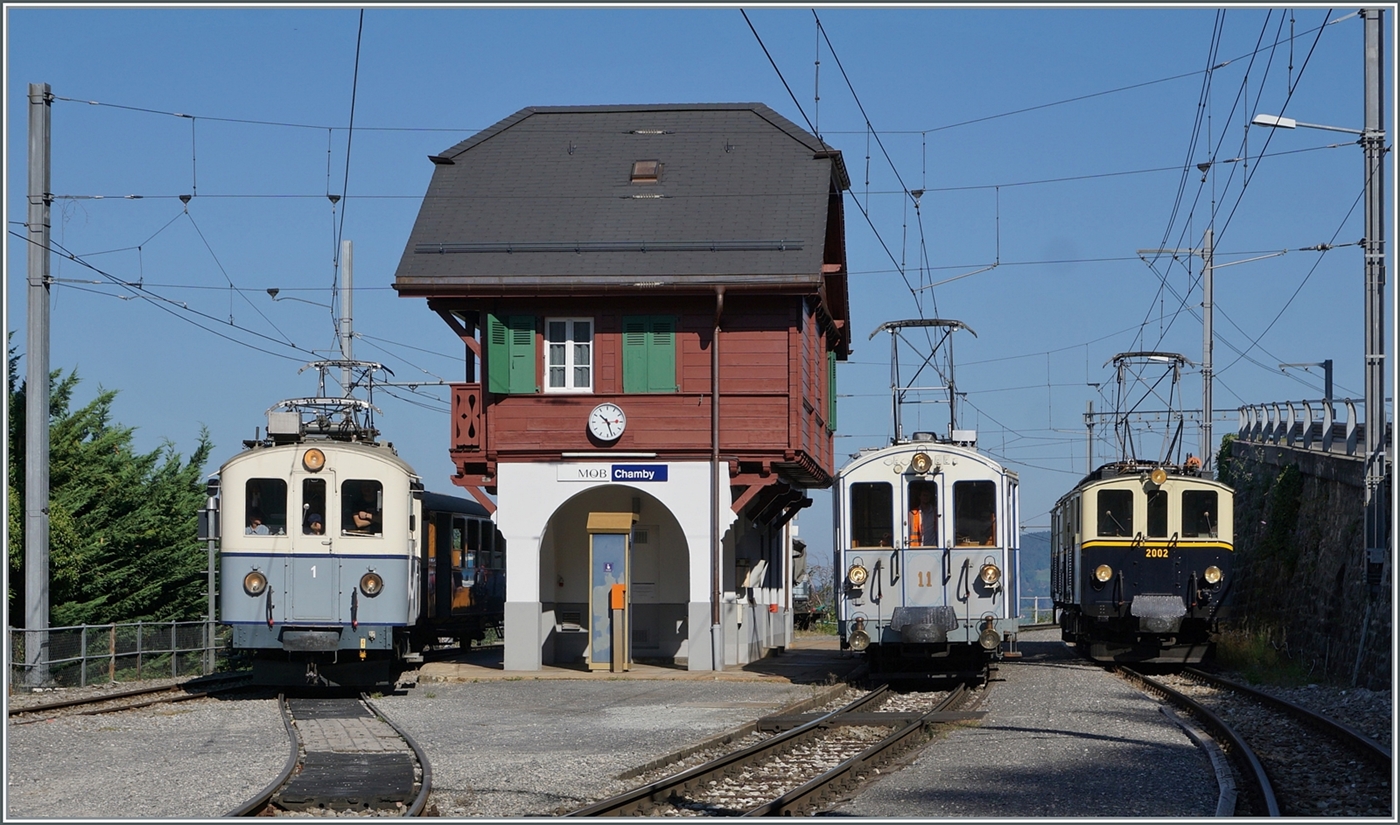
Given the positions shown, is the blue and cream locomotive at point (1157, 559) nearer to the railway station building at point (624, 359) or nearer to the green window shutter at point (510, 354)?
the railway station building at point (624, 359)

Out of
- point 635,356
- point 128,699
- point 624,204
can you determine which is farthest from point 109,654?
point 624,204

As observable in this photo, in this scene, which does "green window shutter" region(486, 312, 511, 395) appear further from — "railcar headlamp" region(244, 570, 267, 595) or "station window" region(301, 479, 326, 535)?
"railcar headlamp" region(244, 570, 267, 595)

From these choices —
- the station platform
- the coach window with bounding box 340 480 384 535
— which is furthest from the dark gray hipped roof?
the station platform

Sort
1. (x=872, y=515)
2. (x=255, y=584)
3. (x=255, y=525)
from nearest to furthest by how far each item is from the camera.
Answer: (x=255, y=584)
(x=255, y=525)
(x=872, y=515)

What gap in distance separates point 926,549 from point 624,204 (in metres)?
7.90

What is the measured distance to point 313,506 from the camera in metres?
19.8

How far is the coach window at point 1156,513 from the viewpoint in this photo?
958 inches

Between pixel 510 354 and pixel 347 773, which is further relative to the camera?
pixel 510 354

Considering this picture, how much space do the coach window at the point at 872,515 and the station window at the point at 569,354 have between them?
16.8 ft

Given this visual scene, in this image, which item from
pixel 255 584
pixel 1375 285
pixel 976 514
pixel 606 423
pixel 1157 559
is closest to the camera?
pixel 1375 285

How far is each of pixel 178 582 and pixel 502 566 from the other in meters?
6.51

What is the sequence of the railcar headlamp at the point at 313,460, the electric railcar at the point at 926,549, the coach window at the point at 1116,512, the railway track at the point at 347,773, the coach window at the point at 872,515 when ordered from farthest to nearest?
the coach window at the point at 1116,512, the coach window at the point at 872,515, the electric railcar at the point at 926,549, the railcar headlamp at the point at 313,460, the railway track at the point at 347,773

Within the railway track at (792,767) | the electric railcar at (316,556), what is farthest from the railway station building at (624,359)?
the railway track at (792,767)

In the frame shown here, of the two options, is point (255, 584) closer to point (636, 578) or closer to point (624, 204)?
point (636, 578)
